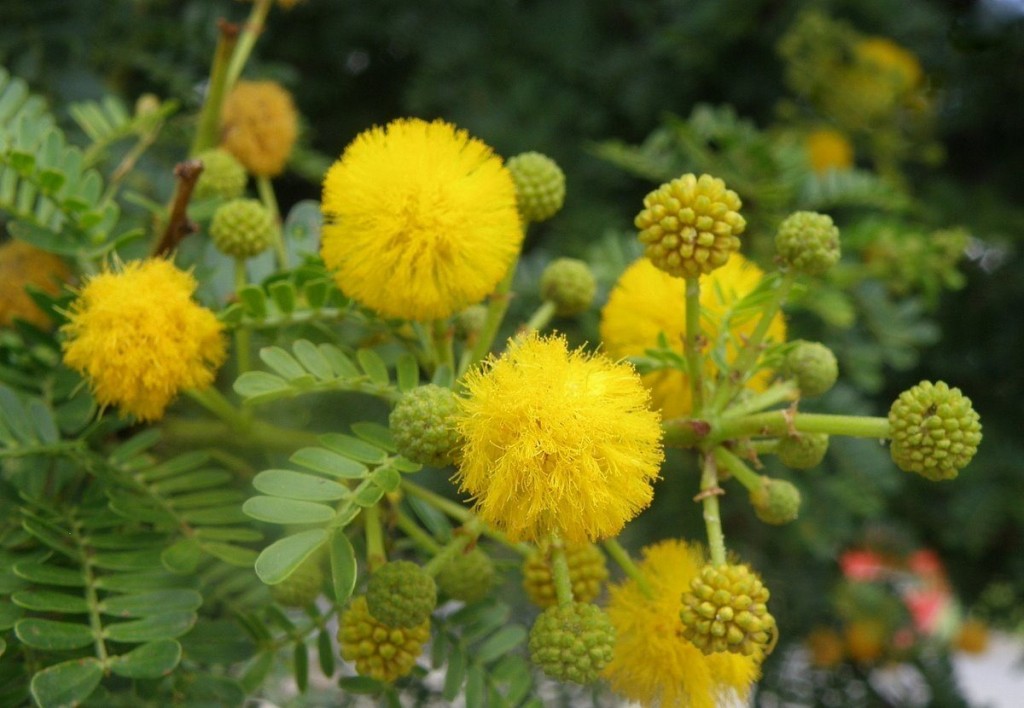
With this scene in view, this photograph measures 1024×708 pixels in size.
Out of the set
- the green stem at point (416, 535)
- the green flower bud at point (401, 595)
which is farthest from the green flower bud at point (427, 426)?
the green stem at point (416, 535)

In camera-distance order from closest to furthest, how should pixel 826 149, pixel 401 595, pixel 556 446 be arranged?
pixel 556 446, pixel 401 595, pixel 826 149

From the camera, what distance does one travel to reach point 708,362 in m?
1.13

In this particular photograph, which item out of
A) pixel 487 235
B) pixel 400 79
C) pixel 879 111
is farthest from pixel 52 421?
pixel 879 111

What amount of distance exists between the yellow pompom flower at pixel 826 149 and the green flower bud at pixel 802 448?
160 centimetres

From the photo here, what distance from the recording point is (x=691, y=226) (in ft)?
3.41

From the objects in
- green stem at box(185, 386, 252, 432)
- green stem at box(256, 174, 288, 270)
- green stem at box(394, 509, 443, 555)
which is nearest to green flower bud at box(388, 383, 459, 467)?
green stem at box(394, 509, 443, 555)

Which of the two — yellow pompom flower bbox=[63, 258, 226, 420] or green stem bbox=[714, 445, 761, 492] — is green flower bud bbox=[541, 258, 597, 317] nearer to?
green stem bbox=[714, 445, 761, 492]

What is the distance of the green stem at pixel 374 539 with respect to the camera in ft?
3.58

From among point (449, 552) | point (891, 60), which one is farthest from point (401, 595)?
point (891, 60)

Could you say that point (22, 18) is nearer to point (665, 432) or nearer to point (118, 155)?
point (118, 155)

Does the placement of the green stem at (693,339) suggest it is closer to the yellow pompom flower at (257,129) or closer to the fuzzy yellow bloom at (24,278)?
the yellow pompom flower at (257,129)

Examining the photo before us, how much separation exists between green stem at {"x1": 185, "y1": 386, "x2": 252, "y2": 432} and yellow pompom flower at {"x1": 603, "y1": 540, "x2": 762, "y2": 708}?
0.57 metres

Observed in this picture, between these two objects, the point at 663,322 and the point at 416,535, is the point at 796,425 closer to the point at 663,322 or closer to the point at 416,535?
the point at 663,322

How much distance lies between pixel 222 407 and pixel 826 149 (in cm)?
180
